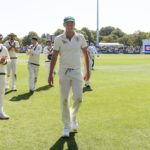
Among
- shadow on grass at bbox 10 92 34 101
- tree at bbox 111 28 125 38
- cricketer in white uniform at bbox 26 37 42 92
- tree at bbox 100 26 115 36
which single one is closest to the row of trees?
tree at bbox 111 28 125 38

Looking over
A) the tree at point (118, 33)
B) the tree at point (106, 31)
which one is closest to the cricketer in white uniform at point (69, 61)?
the tree at point (118, 33)

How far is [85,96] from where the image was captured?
609 inches

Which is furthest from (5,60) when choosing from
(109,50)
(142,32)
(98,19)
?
(142,32)

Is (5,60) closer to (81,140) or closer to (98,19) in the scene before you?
(81,140)

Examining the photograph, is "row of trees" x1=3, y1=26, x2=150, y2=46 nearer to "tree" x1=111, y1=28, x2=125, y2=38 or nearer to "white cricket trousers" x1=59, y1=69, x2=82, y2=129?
"tree" x1=111, y1=28, x2=125, y2=38

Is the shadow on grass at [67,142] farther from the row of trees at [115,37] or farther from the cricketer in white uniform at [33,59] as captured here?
the row of trees at [115,37]

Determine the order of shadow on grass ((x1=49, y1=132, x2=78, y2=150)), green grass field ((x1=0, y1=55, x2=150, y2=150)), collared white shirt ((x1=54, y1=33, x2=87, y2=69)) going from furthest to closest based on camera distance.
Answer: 1. collared white shirt ((x1=54, y1=33, x2=87, y2=69))
2. green grass field ((x1=0, y1=55, x2=150, y2=150))
3. shadow on grass ((x1=49, y1=132, x2=78, y2=150))

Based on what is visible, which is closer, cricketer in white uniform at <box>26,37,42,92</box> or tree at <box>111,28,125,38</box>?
cricketer in white uniform at <box>26,37,42,92</box>

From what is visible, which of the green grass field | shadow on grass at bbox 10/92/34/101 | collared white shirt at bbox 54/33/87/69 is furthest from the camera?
shadow on grass at bbox 10/92/34/101

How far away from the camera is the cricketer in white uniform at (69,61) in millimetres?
8742

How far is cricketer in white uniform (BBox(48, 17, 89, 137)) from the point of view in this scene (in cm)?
874

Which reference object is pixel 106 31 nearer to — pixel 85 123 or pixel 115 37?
pixel 115 37

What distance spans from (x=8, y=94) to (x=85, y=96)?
283cm

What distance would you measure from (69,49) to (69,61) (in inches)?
9.6
